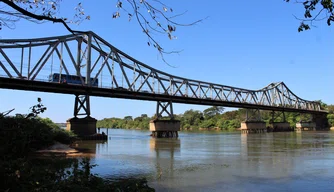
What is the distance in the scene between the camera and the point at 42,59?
201ft

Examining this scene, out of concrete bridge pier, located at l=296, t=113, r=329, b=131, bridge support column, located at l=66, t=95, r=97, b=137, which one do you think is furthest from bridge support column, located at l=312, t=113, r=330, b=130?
bridge support column, located at l=66, t=95, r=97, b=137

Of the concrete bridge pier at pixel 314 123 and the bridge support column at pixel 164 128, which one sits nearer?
the bridge support column at pixel 164 128

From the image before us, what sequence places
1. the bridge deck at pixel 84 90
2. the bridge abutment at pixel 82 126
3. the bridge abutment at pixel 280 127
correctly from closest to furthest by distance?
1. the bridge deck at pixel 84 90
2. the bridge abutment at pixel 82 126
3. the bridge abutment at pixel 280 127

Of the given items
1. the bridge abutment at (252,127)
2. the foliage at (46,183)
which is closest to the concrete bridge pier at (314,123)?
the bridge abutment at (252,127)

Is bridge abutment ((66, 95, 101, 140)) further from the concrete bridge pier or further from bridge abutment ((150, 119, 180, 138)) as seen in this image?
the concrete bridge pier

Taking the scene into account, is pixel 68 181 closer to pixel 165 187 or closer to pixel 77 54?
pixel 165 187

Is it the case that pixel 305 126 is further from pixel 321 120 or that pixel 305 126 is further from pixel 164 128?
pixel 164 128

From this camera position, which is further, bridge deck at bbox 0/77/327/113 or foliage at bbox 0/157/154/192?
bridge deck at bbox 0/77/327/113

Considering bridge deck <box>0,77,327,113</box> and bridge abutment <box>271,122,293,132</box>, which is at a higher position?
bridge deck <box>0,77,327,113</box>

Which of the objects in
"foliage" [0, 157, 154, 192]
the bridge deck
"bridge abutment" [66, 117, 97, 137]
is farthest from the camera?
"bridge abutment" [66, 117, 97, 137]

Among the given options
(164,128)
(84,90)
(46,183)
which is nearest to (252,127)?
(164,128)

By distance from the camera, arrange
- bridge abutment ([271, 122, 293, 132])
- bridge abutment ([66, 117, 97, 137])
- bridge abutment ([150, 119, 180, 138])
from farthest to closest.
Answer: bridge abutment ([271, 122, 293, 132]) < bridge abutment ([150, 119, 180, 138]) < bridge abutment ([66, 117, 97, 137])

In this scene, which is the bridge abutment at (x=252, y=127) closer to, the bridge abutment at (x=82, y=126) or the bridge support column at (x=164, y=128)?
the bridge support column at (x=164, y=128)

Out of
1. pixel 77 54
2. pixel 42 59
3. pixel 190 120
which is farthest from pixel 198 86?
pixel 190 120
